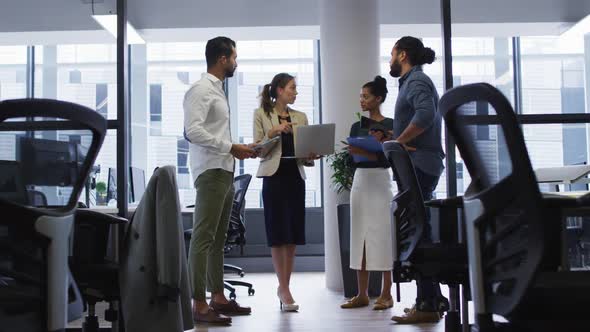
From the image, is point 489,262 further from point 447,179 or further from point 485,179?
point 447,179

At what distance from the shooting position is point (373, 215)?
14.0ft

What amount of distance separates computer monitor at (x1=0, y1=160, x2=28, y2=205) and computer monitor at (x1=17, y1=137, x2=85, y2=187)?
0.06ft

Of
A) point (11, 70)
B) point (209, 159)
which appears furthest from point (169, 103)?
point (209, 159)

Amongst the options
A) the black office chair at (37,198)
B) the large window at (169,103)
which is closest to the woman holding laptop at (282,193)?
the black office chair at (37,198)

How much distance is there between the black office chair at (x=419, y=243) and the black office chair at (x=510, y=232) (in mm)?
547

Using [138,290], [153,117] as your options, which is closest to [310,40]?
[153,117]

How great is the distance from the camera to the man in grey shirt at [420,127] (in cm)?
365

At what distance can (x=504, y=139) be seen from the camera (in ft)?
5.20

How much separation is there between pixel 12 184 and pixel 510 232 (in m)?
1.34

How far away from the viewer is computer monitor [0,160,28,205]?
6.15ft

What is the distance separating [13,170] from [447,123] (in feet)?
4.00

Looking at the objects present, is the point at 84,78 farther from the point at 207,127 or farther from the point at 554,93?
the point at 554,93

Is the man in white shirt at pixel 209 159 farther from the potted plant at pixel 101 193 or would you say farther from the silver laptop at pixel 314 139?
the potted plant at pixel 101 193

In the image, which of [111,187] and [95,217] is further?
[111,187]
